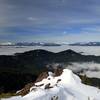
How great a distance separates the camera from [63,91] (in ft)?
105

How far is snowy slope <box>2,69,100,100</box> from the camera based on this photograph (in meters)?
29.7

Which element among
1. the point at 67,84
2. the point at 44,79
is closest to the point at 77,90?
the point at 67,84

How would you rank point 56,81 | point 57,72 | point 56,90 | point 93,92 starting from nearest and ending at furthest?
point 56,90, point 93,92, point 56,81, point 57,72

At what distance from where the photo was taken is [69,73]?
128 ft

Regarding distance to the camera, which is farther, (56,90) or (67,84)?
(67,84)

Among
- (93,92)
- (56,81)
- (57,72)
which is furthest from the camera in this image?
(57,72)

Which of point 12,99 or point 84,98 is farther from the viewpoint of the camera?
point 84,98

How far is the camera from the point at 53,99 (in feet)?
96.6

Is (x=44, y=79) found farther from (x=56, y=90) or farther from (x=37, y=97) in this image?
(x=37, y=97)

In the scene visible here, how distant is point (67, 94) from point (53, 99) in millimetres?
2560

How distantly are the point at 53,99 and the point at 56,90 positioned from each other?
2.07 meters

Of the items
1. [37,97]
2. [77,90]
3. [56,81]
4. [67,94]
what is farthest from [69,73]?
[37,97]

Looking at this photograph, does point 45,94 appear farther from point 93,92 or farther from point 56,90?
point 93,92

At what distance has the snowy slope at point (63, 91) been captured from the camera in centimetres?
2972
